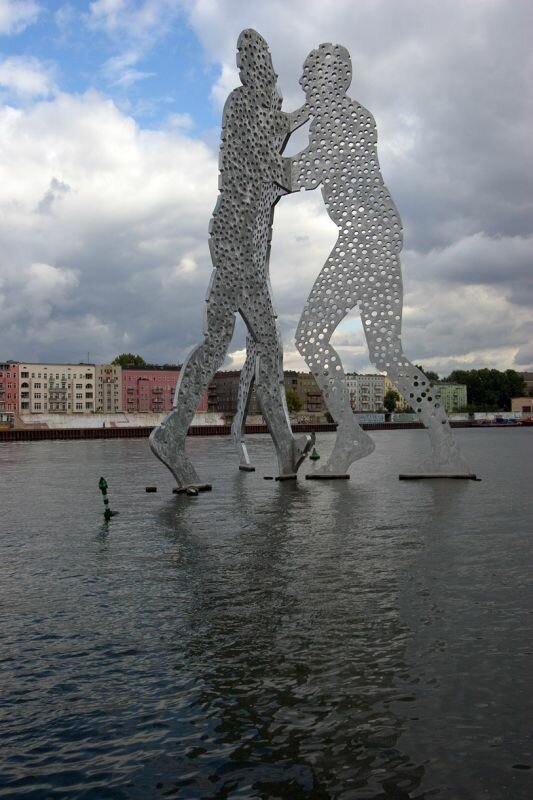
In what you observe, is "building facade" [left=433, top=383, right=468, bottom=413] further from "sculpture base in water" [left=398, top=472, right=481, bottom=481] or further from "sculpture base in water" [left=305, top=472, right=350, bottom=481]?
"sculpture base in water" [left=305, top=472, right=350, bottom=481]

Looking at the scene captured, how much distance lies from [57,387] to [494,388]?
3218 inches

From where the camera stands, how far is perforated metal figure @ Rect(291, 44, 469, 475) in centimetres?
1942

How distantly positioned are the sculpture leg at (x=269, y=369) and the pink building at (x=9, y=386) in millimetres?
99947

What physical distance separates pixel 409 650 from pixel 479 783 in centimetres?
212

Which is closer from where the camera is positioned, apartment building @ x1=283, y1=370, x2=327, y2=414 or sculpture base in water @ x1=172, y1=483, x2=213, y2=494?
sculpture base in water @ x1=172, y1=483, x2=213, y2=494

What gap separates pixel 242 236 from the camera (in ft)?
59.7

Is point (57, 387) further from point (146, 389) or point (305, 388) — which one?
point (305, 388)

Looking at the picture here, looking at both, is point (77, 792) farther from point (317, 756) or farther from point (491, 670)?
point (491, 670)

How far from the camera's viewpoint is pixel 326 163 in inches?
769

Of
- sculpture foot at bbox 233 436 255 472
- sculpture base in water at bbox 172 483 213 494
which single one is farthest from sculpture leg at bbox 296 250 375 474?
sculpture foot at bbox 233 436 255 472

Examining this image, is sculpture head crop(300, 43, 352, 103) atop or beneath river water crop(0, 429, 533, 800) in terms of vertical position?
atop

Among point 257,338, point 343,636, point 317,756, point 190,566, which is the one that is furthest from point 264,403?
point 317,756

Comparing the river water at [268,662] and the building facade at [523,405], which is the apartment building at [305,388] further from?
the river water at [268,662]

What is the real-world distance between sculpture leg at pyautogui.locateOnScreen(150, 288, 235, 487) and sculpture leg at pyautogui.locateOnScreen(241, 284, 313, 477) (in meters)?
0.84
